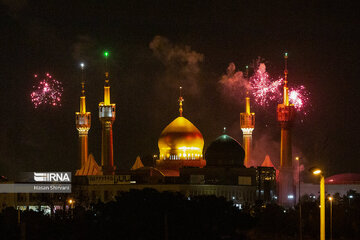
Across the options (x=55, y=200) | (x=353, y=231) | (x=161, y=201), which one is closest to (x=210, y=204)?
(x=161, y=201)

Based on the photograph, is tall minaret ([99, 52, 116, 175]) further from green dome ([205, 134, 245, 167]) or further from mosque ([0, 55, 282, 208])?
green dome ([205, 134, 245, 167])

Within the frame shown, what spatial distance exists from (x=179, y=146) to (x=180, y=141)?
1.38 m

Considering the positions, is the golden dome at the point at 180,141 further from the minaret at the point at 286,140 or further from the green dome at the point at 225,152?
the minaret at the point at 286,140

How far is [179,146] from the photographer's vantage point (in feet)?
502

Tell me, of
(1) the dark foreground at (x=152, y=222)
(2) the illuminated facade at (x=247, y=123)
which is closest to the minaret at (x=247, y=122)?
(2) the illuminated facade at (x=247, y=123)

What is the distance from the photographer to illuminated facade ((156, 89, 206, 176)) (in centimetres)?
15200

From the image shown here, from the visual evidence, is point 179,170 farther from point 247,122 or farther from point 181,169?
point 247,122

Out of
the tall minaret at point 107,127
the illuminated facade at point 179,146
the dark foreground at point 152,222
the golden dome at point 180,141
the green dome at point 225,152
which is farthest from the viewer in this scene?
the illuminated facade at point 179,146

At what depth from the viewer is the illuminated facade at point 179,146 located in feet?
499

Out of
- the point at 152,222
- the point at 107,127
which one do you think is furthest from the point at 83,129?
the point at 152,222

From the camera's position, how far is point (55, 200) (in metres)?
134

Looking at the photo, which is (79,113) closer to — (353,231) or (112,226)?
(353,231)

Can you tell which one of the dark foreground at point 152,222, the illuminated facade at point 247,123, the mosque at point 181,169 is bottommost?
the dark foreground at point 152,222

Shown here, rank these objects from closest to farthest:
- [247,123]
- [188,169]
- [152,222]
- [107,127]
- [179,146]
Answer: [152,222], [107,127], [188,169], [247,123], [179,146]
